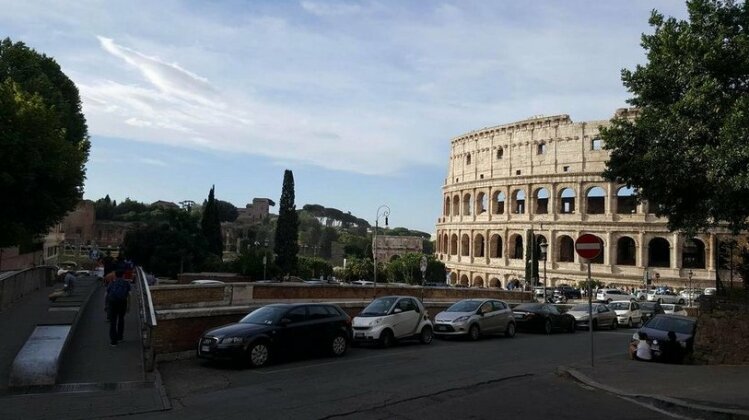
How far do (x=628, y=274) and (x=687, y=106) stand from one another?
64.6 metres

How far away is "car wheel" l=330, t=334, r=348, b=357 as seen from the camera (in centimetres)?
1575

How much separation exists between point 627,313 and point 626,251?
51.5m

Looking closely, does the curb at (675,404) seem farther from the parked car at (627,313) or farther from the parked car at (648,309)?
the parked car at (648,309)

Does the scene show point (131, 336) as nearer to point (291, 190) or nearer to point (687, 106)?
point (687, 106)

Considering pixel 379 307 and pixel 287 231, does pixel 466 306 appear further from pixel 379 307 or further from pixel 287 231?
pixel 287 231

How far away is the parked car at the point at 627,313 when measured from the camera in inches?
1277

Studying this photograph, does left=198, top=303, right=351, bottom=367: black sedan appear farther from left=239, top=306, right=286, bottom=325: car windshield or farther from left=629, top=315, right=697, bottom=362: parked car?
left=629, top=315, right=697, bottom=362: parked car

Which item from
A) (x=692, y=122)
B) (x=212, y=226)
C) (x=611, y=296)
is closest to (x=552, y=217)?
(x=611, y=296)

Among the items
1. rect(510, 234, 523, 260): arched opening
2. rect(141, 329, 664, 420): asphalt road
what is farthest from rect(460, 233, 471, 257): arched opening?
rect(141, 329, 664, 420): asphalt road

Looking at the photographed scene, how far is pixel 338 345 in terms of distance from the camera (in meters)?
15.9

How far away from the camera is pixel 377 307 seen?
1888 centimetres

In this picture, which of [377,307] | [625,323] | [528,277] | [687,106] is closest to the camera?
[687,106]

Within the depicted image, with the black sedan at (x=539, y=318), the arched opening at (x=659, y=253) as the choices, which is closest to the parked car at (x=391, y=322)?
the black sedan at (x=539, y=318)

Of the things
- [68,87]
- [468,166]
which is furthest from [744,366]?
[468,166]
